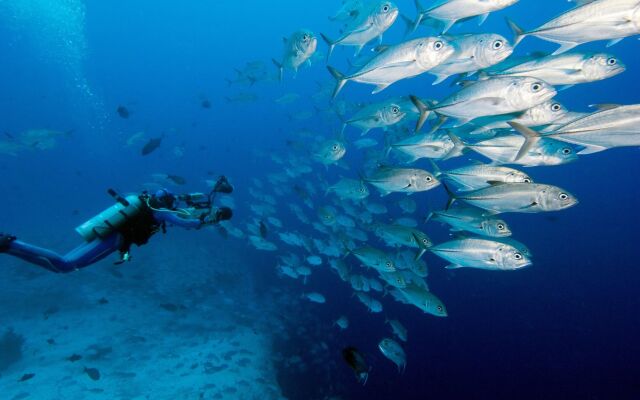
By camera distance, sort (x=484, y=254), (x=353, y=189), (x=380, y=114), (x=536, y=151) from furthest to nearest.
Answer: (x=353, y=189), (x=380, y=114), (x=484, y=254), (x=536, y=151)

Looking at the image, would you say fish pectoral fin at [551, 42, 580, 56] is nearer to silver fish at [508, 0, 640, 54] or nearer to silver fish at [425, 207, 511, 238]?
silver fish at [508, 0, 640, 54]

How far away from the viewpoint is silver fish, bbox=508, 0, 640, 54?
2.81 m

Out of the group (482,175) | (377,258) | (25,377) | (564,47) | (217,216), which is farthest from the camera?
(25,377)

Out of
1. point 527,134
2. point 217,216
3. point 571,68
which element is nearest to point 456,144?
point 527,134

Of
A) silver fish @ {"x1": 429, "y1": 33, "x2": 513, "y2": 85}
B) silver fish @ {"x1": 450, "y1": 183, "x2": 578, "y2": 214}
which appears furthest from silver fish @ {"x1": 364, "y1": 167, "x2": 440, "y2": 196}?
silver fish @ {"x1": 429, "y1": 33, "x2": 513, "y2": 85}

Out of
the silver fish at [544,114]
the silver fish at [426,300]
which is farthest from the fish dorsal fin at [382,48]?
the silver fish at [426,300]

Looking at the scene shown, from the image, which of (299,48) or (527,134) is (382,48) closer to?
(299,48)

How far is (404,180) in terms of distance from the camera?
4.89 m

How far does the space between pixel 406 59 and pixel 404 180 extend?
1.81 meters

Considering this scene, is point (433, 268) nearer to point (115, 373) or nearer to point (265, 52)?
point (115, 373)

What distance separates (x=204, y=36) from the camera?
106 meters

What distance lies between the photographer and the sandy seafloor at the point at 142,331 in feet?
25.6

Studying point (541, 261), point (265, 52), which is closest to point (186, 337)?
point (541, 261)

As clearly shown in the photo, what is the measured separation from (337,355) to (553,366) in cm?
760
